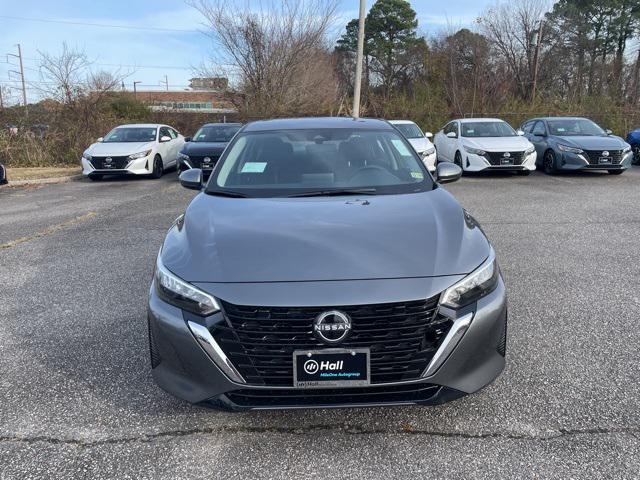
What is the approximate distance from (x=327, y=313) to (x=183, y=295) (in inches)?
28.1

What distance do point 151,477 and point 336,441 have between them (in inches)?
34.5

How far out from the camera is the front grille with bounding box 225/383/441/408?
7.43ft

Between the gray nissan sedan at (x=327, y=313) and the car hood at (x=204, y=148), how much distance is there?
915 cm

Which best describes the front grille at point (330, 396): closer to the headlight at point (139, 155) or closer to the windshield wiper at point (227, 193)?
the windshield wiper at point (227, 193)

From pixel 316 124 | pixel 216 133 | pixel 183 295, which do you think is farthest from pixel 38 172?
pixel 183 295

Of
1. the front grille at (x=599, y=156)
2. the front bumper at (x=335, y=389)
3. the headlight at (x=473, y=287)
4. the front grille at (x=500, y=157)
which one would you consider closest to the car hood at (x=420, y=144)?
the front grille at (x=500, y=157)

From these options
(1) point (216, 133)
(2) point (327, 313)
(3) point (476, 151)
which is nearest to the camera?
(2) point (327, 313)

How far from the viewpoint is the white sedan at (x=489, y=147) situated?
1185 cm

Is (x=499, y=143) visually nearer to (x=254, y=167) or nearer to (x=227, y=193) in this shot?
(x=254, y=167)

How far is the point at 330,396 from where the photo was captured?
89.7 inches

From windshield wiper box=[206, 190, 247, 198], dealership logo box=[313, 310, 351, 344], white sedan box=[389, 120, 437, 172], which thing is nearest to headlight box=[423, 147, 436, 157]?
white sedan box=[389, 120, 437, 172]

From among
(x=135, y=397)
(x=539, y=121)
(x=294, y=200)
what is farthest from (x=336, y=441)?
(x=539, y=121)

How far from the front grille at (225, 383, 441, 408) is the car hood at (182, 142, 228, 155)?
32.0 feet

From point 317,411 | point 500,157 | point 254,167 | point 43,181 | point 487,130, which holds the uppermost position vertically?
point 487,130
